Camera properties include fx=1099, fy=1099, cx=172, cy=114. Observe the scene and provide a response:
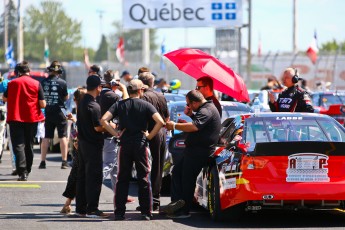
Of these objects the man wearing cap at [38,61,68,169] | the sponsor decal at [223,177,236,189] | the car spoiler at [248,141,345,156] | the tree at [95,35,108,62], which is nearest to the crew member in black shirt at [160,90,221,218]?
the sponsor decal at [223,177,236,189]

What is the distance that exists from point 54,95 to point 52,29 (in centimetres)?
11569

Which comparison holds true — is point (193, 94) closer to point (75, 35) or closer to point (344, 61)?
point (344, 61)

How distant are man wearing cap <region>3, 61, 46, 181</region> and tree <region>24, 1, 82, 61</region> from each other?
111 m

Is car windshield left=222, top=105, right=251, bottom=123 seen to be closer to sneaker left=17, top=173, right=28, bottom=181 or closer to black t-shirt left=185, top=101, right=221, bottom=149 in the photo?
sneaker left=17, top=173, right=28, bottom=181

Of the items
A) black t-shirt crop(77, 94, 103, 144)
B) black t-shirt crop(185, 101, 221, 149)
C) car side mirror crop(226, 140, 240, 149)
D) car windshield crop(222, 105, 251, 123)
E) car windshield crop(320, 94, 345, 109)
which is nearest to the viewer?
car side mirror crop(226, 140, 240, 149)

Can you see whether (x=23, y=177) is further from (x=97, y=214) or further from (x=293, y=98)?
(x=293, y=98)

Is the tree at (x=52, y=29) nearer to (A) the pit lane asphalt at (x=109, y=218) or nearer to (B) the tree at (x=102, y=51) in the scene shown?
(B) the tree at (x=102, y=51)

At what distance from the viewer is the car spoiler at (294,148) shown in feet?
39.1

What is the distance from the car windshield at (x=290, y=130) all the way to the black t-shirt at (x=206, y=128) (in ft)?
1.48

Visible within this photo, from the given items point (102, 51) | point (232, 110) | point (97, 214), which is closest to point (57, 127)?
point (232, 110)

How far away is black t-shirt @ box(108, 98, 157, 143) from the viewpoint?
1268 centimetres

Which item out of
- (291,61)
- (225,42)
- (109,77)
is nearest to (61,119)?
(109,77)

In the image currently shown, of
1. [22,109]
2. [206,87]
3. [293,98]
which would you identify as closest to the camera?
[206,87]

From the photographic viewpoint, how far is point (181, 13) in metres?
42.3
